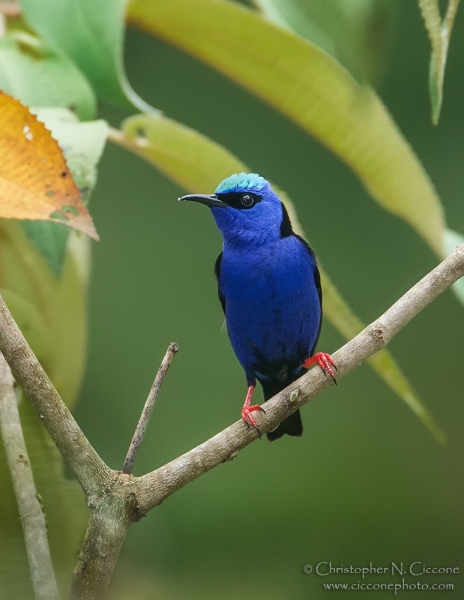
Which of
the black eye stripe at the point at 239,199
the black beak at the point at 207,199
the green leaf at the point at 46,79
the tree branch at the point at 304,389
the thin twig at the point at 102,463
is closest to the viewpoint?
the thin twig at the point at 102,463

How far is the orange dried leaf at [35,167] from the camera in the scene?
115 cm

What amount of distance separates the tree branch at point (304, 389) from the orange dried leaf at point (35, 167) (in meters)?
0.37

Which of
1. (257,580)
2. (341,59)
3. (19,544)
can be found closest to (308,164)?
(341,59)

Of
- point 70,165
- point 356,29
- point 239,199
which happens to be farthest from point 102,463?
point 356,29

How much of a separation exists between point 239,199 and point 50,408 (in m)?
0.95

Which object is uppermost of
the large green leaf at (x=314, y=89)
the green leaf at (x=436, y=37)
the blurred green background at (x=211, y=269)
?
the green leaf at (x=436, y=37)

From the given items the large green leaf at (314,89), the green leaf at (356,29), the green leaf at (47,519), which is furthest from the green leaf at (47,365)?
the green leaf at (356,29)

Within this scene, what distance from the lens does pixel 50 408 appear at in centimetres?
98

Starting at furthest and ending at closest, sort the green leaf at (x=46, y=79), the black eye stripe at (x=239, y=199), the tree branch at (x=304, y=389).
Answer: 1. the black eye stripe at (x=239, y=199)
2. the green leaf at (x=46, y=79)
3. the tree branch at (x=304, y=389)

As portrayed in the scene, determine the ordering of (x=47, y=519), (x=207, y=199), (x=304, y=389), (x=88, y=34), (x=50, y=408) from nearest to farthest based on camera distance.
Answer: (x=50, y=408), (x=47, y=519), (x=304, y=389), (x=88, y=34), (x=207, y=199)

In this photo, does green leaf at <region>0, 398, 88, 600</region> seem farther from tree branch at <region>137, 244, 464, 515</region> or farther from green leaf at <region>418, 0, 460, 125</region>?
green leaf at <region>418, 0, 460, 125</region>

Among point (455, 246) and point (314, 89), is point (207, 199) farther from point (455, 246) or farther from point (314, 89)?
point (455, 246)

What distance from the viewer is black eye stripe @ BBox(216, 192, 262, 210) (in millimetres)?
1795

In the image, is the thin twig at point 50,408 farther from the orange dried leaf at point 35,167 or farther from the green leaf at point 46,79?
the green leaf at point 46,79
